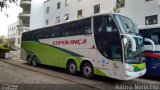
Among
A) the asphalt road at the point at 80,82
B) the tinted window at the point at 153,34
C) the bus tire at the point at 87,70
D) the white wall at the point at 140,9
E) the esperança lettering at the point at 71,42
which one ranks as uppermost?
the white wall at the point at 140,9

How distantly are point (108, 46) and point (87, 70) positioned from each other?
7.02 feet

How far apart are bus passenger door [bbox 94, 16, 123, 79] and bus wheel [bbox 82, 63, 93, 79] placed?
2.60 feet

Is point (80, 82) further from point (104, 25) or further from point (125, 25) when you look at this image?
point (125, 25)

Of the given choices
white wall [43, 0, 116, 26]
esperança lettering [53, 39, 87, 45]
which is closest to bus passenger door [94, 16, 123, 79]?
esperança lettering [53, 39, 87, 45]

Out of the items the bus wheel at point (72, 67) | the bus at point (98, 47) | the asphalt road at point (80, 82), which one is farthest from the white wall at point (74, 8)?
the asphalt road at point (80, 82)

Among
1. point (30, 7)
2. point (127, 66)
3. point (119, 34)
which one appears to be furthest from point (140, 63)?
point (30, 7)

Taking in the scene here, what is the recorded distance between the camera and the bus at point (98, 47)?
377 inches

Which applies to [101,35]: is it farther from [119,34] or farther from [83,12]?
[83,12]

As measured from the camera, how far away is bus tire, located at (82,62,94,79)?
1124cm

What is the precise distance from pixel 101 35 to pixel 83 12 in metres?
17.5

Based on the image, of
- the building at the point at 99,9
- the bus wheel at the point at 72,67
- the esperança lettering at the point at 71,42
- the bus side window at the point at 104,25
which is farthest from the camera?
the building at the point at 99,9

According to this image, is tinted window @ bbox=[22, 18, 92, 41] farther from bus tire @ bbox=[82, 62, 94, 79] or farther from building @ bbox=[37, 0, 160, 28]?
building @ bbox=[37, 0, 160, 28]

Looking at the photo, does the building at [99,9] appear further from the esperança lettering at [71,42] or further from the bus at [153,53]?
the esperança lettering at [71,42]

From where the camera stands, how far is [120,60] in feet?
31.0
